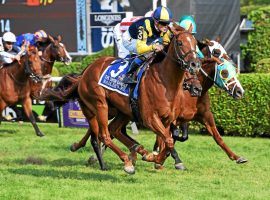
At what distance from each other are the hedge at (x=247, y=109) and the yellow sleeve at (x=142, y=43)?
4.54 meters

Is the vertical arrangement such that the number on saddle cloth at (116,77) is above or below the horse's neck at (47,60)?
above

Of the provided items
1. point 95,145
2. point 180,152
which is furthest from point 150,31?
point 180,152

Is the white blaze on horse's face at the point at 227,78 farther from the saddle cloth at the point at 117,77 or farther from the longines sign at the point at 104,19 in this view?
the longines sign at the point at 104,19

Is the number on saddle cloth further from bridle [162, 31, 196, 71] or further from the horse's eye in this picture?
the horse's eye

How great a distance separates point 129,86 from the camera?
8133 mm

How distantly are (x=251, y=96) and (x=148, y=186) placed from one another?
205 inches

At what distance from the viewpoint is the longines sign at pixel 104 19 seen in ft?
48.1

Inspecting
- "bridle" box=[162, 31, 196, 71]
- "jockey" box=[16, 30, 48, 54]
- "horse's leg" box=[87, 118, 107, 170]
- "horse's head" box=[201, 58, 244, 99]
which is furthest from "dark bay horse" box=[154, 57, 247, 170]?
"jockey" box=[16, 30, 48, 54]

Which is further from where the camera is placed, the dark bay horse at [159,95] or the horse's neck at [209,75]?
the horse's neck at [209,75]

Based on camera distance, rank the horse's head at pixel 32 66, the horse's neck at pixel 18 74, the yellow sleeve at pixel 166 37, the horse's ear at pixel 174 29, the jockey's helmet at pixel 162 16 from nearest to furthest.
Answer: the horse's ear at pixel 174 29 < the jockey's helmet at pixel 162 16 < the yellow sleeve at pixel 166 37 < the horse's head at pixel 32 66 < the horse's neck at pixel 18 74

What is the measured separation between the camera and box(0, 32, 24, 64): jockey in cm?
1334

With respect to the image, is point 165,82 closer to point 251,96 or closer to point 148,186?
point 148,186

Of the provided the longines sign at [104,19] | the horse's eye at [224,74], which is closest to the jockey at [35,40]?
the longines sign at [104,19]

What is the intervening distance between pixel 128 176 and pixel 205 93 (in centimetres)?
148
